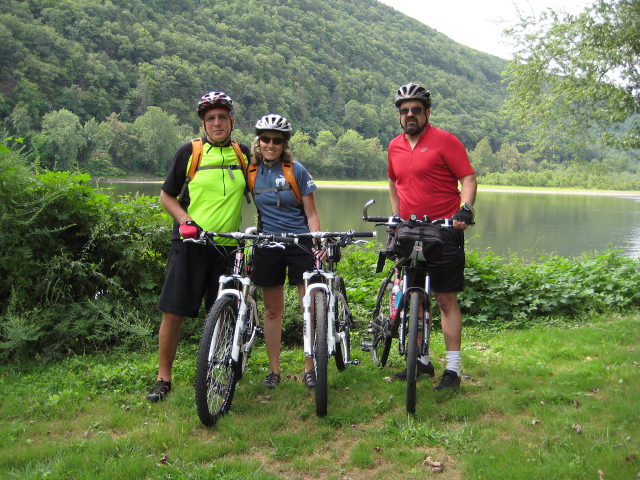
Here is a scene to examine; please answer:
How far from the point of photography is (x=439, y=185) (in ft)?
12.7

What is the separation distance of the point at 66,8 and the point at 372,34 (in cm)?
11206

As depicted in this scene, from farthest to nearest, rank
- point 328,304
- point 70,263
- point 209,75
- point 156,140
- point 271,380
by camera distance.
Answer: point 209,75 → point 156,140 → point 70,263 → point 271,380 → point 328,304

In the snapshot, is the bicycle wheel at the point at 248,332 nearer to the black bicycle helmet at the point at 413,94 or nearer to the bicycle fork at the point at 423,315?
the bicycle fork at the point at 423,315

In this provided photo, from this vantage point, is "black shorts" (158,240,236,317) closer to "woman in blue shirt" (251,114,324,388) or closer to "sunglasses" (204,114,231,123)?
"woman in blue shirt" (251,114,324,388)

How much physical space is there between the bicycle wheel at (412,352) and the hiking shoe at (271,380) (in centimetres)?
109

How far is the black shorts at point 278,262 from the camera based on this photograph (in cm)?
386

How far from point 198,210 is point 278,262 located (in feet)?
2.35

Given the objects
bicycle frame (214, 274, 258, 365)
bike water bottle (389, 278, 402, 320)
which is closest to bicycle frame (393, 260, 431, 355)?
bike water bottle (389, 278, 402, 320)

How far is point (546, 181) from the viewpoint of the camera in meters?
95.1

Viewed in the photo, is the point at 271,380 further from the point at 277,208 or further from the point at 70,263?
the point at 70,263

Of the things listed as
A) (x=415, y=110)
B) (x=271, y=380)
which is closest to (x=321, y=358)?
(x=271, y=380)

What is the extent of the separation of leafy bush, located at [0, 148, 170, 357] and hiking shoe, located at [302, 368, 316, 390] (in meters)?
1.71

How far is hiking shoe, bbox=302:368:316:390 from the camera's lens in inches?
152

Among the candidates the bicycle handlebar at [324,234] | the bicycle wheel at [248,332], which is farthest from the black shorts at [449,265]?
the bicycle wheel at [248,332]
